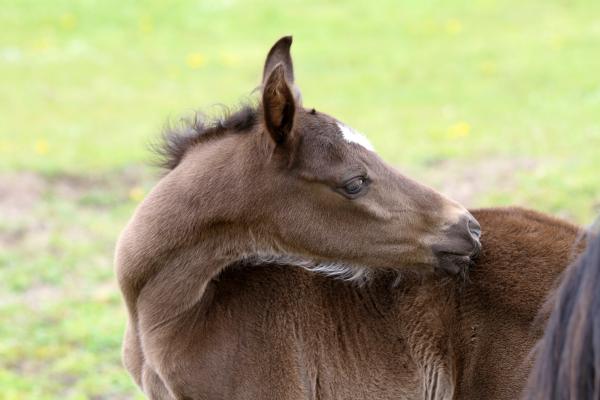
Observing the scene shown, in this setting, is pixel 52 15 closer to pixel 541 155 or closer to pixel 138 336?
pixel 541 155

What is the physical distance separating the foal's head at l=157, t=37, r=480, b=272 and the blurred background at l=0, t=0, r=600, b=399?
2475 mm

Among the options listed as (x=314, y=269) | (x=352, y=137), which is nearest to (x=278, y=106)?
(x=352, y=137)

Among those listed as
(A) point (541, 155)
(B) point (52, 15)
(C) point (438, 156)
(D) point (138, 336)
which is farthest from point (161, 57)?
(D) point (138, 336)

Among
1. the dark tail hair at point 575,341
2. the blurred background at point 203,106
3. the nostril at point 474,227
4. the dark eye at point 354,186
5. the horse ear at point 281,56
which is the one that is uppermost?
the blurred background at point 203,106

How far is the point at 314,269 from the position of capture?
3.73m

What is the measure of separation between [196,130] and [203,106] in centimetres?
838

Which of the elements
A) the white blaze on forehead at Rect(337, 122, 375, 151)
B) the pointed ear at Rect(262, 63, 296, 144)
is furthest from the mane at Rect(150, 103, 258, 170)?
the white blaze on forehead at Rect(337, 122, 375, 151)

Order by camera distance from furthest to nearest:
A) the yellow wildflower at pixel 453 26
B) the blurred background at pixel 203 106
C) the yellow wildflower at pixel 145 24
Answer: the yellow wildflower at pixel 145 24 → the yellow wildflower at pixel 453 26 → the blurred background at pixel 203 106

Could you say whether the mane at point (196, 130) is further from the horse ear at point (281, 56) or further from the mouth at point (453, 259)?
the mouth at point (453, 259)

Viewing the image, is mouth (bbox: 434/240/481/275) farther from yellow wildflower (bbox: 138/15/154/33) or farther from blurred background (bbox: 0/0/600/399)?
yellow wildflower (bbox: 138/15/154/33)

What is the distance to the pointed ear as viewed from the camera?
3316 mm

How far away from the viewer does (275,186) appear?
137 inches

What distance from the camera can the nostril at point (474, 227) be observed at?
3.48 m

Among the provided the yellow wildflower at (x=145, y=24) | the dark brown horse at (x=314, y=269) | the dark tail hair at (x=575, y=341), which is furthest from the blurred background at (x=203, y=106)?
the dark tail hair at (x=575, y=341)
